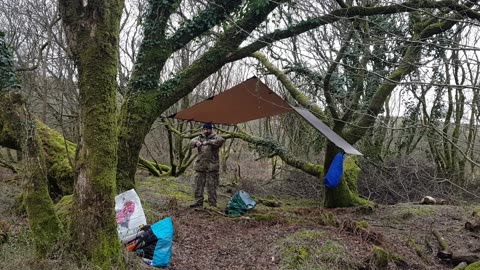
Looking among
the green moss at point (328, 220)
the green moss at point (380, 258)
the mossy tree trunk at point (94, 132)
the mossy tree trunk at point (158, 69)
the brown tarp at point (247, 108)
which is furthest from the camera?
the brown tarp at point (247, 108)

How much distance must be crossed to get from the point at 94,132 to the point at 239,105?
3844 mm

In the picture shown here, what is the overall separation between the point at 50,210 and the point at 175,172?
7.86 meters

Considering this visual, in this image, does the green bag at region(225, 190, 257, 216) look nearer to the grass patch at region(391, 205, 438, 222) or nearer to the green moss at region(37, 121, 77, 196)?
the green moss at region(37, 121, 77, 196)

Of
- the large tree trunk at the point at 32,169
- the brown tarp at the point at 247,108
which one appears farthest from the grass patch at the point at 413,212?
the large tree trunk at the point at 32,169

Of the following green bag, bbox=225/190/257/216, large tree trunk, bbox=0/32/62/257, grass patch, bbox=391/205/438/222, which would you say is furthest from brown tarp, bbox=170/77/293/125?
large tree trunk, bbox=0/32/62/257

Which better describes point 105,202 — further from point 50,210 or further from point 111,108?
point 111,108

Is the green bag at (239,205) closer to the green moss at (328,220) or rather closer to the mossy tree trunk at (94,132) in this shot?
the green moss at (328,220)

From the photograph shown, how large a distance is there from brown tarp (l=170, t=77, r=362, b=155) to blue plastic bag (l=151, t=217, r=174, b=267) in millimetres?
A: 2942

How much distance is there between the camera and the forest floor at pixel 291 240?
386 centimetres

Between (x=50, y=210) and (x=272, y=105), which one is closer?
(x=50, y=210)

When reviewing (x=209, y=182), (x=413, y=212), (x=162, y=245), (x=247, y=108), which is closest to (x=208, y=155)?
(x=209, y=182)

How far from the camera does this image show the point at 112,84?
3.16 m

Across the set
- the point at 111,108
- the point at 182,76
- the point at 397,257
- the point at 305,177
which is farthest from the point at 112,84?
the point at 305,177

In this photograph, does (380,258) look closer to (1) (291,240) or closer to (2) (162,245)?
(1) (291,240)
